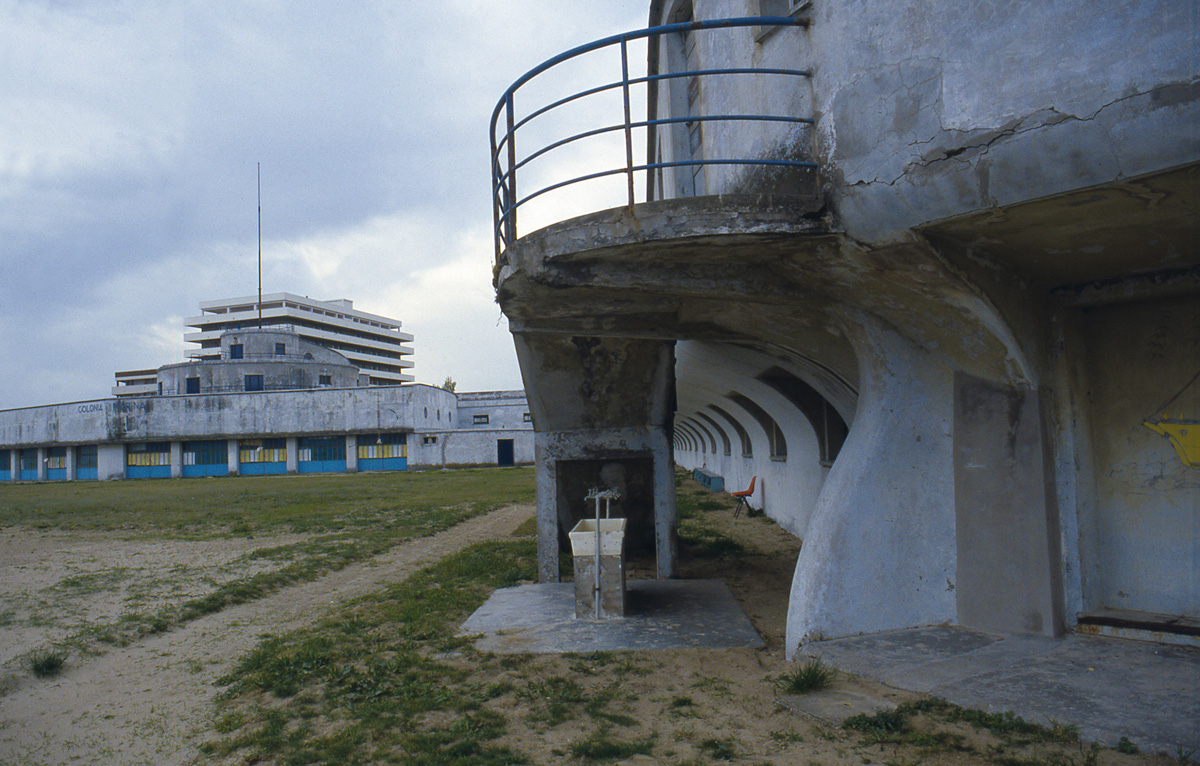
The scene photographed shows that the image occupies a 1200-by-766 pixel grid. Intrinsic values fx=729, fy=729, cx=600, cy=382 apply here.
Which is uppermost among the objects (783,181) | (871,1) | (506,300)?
(871,1)

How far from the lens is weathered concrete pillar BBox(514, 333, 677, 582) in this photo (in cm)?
905

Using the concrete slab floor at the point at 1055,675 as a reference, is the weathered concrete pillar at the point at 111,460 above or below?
above

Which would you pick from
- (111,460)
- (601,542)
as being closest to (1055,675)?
(601,542)

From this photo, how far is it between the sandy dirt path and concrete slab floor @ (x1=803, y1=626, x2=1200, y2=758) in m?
4.48

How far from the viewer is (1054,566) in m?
5.29

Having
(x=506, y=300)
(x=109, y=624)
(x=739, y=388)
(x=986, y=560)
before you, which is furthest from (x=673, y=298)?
(x=109, y=624)

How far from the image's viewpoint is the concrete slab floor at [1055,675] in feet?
12.3

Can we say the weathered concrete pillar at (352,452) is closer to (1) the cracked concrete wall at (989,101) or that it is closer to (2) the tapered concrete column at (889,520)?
(2) the tapered concrete column at (889,520)

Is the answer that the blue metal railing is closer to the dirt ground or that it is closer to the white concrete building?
the dirt ground

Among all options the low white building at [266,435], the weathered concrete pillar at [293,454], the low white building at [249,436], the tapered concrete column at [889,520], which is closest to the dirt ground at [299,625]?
the tapered concrete column at [889,520]

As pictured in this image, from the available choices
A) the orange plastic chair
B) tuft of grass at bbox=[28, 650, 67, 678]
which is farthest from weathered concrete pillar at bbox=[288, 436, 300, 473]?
tuft of grass at bbox=[28, 650, 67, 678]

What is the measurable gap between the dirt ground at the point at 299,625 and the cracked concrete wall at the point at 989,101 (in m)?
3.01

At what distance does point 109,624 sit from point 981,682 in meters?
8.26

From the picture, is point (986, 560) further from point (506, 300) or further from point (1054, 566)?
point (506, 300)
